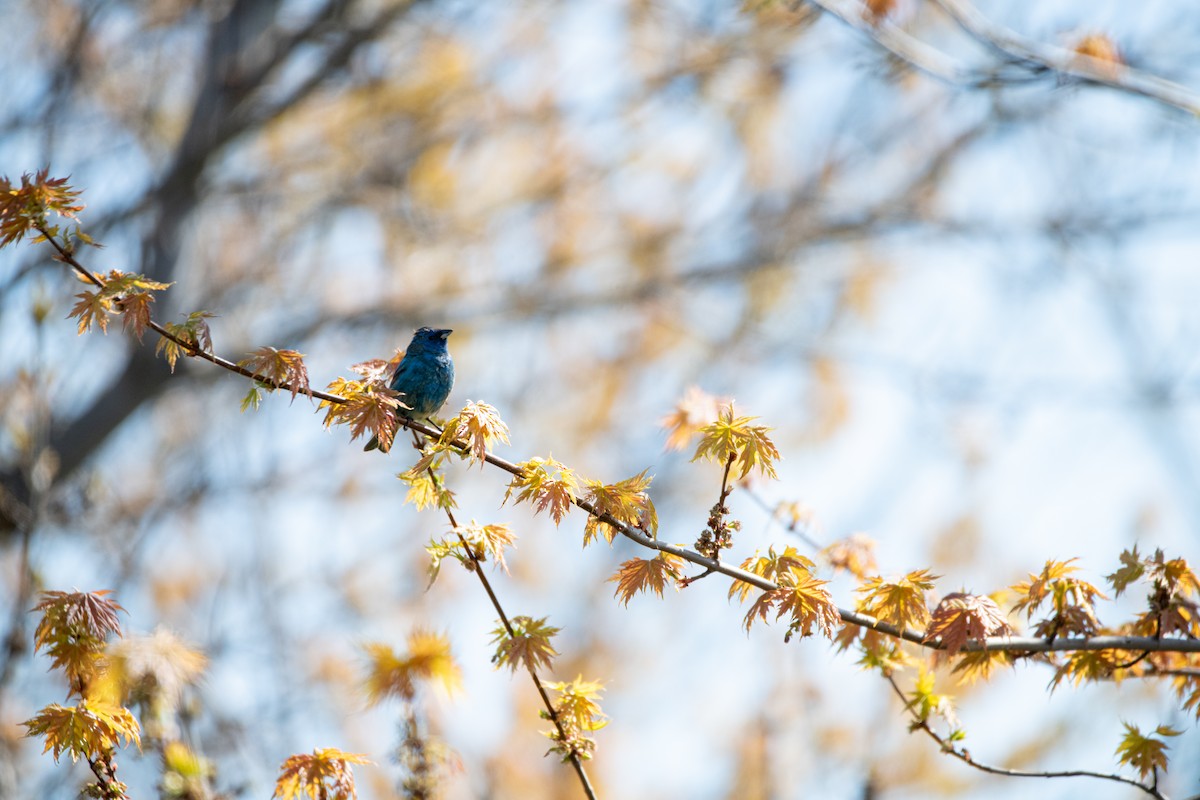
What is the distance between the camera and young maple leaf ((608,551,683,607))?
115 inches

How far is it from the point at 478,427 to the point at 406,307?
6.58 m

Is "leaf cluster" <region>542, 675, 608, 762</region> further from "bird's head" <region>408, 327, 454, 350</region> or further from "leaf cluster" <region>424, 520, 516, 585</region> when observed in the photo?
"bird's head" <region>408, 327, 454, 350</region>

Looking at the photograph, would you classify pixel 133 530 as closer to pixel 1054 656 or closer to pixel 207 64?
pixel 207 64

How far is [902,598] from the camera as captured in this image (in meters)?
3.01

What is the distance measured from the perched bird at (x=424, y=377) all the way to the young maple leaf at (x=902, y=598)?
2067mm

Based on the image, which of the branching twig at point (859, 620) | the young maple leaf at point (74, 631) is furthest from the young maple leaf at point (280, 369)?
the young maple leaf at point (74, 631)

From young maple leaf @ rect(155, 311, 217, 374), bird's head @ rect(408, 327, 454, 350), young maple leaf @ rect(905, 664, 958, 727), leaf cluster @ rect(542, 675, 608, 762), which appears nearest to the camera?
young maple leaf @ rect(155, 311, 217, 374)

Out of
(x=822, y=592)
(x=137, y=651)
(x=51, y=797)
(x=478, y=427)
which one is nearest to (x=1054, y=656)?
(x=822, y=592)

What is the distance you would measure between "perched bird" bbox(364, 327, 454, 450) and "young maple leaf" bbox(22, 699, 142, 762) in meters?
1.68

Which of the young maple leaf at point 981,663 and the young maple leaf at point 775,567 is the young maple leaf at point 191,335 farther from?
the young maple leaf at point 981,663

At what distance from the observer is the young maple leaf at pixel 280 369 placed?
2.81 meters

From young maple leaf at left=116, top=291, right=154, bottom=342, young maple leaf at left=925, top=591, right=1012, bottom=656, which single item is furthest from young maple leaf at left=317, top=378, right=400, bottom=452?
young maple leaf at left=925, top=591, right=1012, bottom=656

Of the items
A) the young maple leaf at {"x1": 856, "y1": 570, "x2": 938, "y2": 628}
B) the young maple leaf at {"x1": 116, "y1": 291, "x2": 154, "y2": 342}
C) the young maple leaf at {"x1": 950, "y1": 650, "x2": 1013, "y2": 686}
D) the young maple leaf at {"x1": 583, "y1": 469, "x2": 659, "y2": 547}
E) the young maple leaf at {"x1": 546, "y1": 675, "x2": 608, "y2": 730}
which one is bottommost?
→ the young maple leaf at {"x1": 546, "y1": 675, "x2": 608, "y2": 730}

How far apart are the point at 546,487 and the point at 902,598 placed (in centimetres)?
117
